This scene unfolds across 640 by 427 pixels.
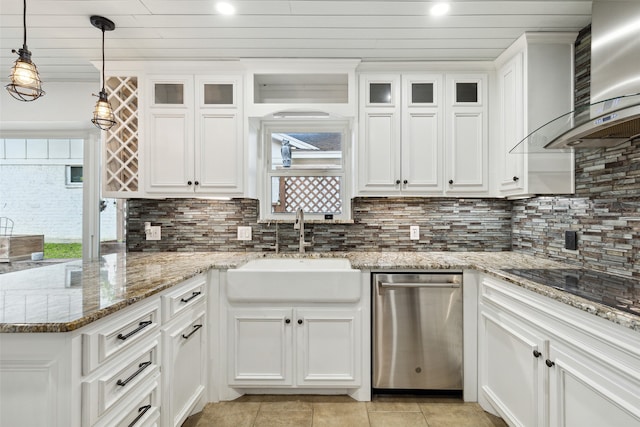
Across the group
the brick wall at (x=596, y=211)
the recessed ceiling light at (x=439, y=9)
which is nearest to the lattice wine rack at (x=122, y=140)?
the recessed ceiling light at (x=439, y=9)

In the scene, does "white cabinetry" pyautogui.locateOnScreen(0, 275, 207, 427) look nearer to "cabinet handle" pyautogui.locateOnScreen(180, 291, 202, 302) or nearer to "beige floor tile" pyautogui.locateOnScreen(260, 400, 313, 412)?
"cabinet handle" pyautogui.locateOnScreen(180, 291, 202, 302)

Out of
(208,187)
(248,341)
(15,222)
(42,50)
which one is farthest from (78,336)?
(15,222)

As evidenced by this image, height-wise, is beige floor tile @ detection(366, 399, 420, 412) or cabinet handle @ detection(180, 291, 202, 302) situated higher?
cabinet handle @ detection(180, 291, 202, 302)

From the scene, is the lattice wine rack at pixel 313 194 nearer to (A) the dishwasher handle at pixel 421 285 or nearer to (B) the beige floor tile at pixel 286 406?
(A) the dishwasher handle at pixel 421 285

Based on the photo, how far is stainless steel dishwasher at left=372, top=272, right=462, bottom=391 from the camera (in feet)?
7.12

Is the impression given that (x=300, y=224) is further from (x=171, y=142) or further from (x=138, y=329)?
(x=138, y=329)

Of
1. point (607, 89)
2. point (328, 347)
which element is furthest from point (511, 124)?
point (328, 347)

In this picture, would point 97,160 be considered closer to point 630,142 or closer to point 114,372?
point 114,372

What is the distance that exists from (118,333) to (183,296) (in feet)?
1.89

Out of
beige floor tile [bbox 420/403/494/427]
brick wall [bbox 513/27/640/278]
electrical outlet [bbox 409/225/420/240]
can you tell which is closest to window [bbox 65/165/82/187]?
electrical outlet [bbox 409/225/420/240]

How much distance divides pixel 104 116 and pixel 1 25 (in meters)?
0.95

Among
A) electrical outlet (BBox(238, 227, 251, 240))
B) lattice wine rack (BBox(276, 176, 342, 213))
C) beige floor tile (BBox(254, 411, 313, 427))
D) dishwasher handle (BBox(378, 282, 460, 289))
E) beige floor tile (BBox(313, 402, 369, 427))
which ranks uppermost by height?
lattice wine rack (BBox(276, 176, 342, 213))

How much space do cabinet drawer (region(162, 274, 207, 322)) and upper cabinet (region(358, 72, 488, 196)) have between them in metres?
1.30

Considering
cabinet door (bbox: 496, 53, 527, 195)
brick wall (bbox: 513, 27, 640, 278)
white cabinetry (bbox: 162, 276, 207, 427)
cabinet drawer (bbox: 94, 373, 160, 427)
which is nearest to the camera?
cabinet drawer (bbox: 94, 373, 160, 427)
